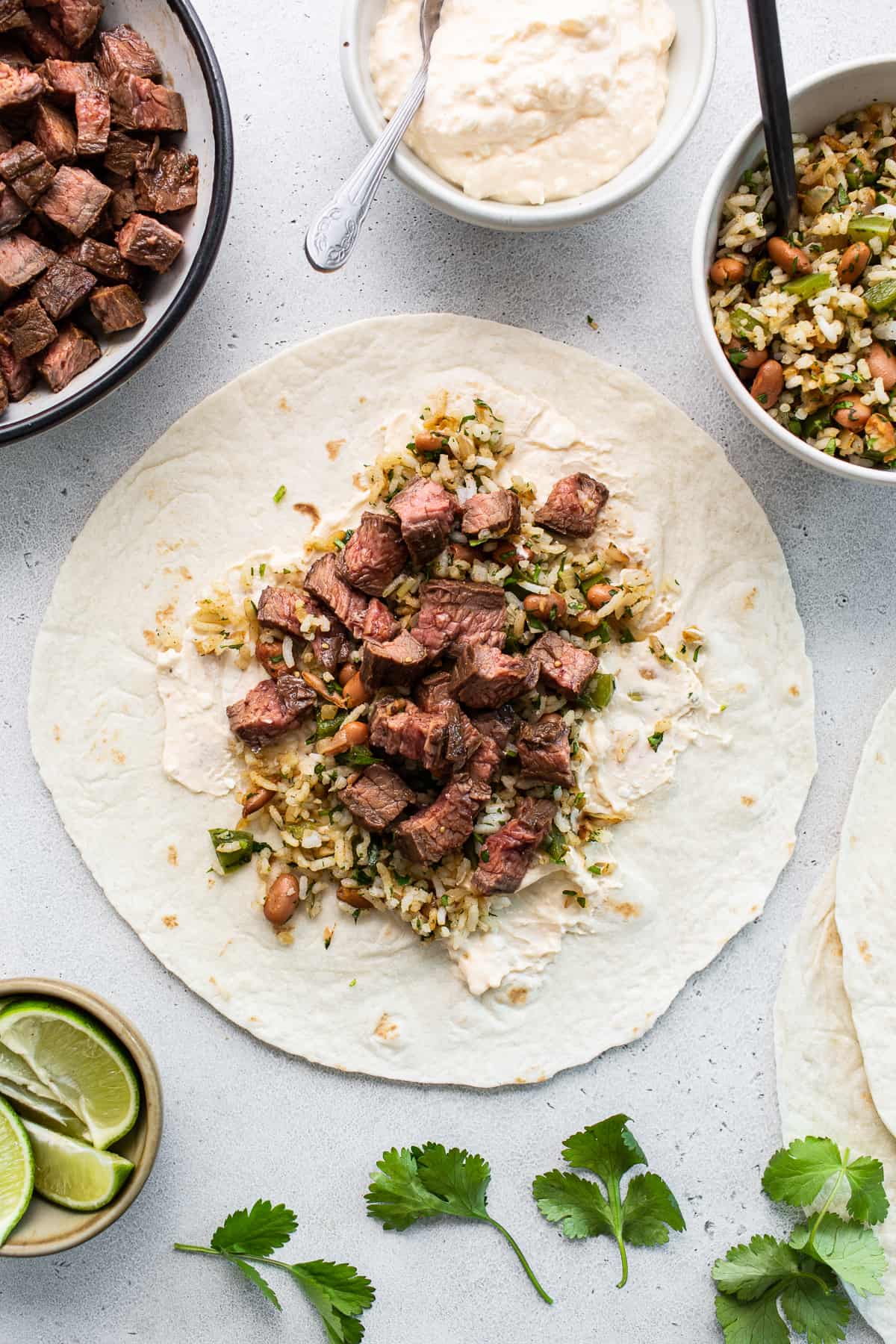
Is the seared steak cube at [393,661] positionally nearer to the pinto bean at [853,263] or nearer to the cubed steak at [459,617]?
the cubed steak at [459,617]

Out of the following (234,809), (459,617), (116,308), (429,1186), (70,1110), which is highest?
(116,308)

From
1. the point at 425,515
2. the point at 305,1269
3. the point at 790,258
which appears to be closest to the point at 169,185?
the point at 425,515

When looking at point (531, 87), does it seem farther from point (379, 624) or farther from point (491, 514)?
point (379, 624)

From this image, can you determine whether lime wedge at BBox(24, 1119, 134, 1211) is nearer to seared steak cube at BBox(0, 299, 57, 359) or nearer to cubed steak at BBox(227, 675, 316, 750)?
cubed steak at BBox(227, 675, 316, 750)

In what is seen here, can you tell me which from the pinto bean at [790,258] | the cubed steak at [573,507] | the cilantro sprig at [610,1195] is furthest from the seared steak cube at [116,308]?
the cilantro sprig at [610,1195]

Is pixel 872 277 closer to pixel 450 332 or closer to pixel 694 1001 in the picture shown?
pixel 450 332

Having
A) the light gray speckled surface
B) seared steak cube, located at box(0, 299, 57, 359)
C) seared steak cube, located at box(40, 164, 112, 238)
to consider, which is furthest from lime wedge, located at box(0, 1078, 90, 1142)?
seared steak cube, located at box(40, 164, 112, 238)
